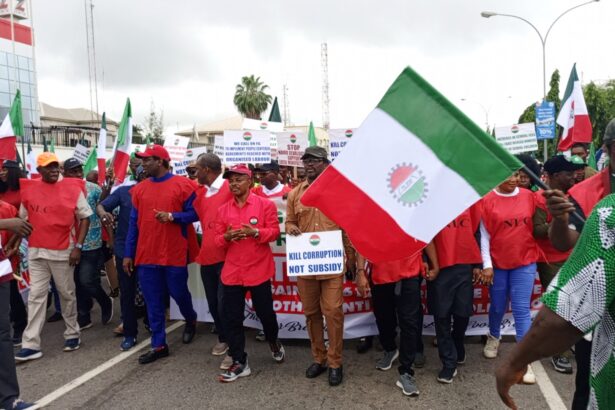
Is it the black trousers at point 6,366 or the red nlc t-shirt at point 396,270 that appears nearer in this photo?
the black trousers at point 6,366

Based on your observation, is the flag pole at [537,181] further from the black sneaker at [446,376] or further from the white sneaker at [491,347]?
the white sneaker at [491,347]

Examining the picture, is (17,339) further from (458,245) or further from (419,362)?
(458,245)

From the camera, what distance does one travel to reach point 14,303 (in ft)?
19.5

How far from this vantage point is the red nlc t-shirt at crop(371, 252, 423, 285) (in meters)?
4.11

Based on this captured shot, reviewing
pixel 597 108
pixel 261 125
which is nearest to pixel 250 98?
pixel 597 108

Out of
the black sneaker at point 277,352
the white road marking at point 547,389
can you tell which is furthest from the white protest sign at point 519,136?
the black sneaker at point 277,352

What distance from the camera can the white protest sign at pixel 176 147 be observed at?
8.45 m

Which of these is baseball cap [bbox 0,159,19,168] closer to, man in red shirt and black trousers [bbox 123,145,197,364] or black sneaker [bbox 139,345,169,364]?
man in red shirt and black trousers [bbox 123,145,197,364]

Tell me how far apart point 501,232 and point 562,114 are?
530 cm

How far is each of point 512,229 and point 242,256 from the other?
2.48 meters

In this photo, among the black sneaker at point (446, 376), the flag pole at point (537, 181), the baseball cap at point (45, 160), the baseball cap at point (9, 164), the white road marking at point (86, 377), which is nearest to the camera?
the flag pole at point (537, 181)

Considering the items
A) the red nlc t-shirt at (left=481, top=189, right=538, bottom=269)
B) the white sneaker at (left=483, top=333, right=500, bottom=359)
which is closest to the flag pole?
the red nlc t-shirt at (left=481, top=189, right=538, bottom=269)

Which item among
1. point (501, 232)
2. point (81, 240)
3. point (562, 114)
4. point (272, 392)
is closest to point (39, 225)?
point (81, 240)

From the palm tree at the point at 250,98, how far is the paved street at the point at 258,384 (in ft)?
180
